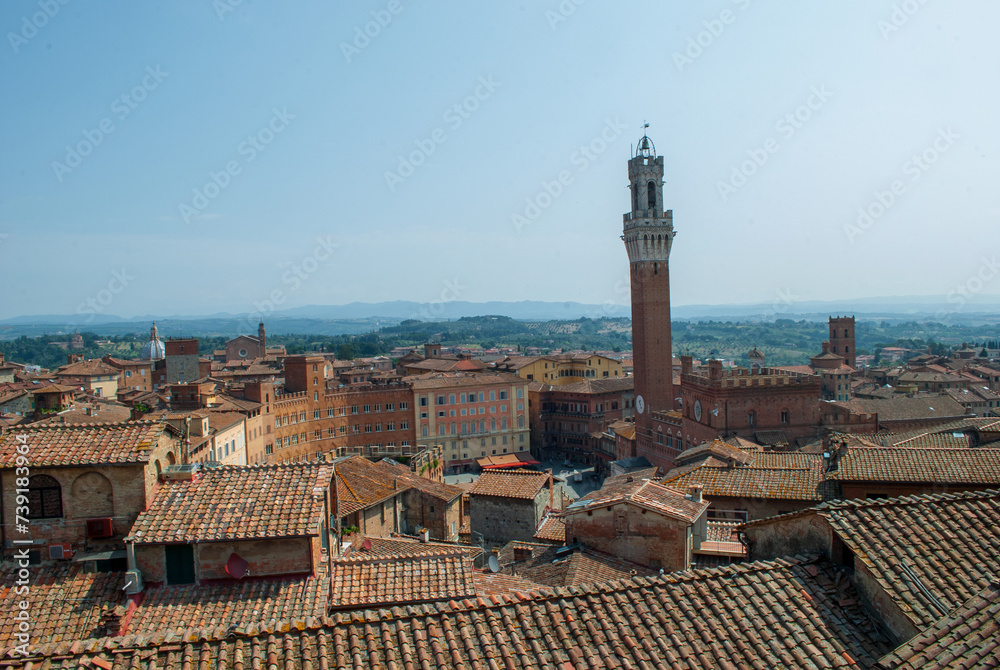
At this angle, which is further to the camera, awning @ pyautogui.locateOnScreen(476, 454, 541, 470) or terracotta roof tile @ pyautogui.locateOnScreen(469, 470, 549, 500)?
awning @ pyautogui.locateOnScreen(476, 454, 541, 470)

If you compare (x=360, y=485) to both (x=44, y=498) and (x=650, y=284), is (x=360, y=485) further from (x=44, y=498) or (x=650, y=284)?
(x=650, y=284)

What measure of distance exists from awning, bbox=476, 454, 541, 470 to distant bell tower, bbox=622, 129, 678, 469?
12.2 meters

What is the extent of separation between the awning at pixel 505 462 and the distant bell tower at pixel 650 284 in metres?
12.2

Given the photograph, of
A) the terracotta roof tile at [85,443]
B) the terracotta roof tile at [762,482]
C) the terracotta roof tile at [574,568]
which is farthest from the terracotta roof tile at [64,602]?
the terracotta roof tile at [762,482]

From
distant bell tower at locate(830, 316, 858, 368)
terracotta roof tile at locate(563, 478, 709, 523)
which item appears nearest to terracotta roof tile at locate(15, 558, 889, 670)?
terracotta roof tile at locate(563, 478, 709, 523)

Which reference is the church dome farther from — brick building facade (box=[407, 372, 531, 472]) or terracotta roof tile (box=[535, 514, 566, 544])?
terracotta roof tile (box=[535, 514, 566, 544])

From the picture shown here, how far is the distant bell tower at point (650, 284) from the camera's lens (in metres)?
61.5

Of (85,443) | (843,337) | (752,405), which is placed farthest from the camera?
(843,337)

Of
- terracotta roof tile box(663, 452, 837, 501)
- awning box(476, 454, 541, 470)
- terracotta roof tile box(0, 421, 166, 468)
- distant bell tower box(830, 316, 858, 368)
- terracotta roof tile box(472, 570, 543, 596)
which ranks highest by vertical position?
terracotta roof tile box(0, 421, 166, 468)

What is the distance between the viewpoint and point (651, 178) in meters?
62.6

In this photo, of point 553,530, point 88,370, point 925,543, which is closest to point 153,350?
point 88,370

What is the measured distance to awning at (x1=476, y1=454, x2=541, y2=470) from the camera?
66.3 m

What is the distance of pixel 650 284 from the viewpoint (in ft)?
204

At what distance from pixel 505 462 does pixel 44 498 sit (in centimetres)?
5709
